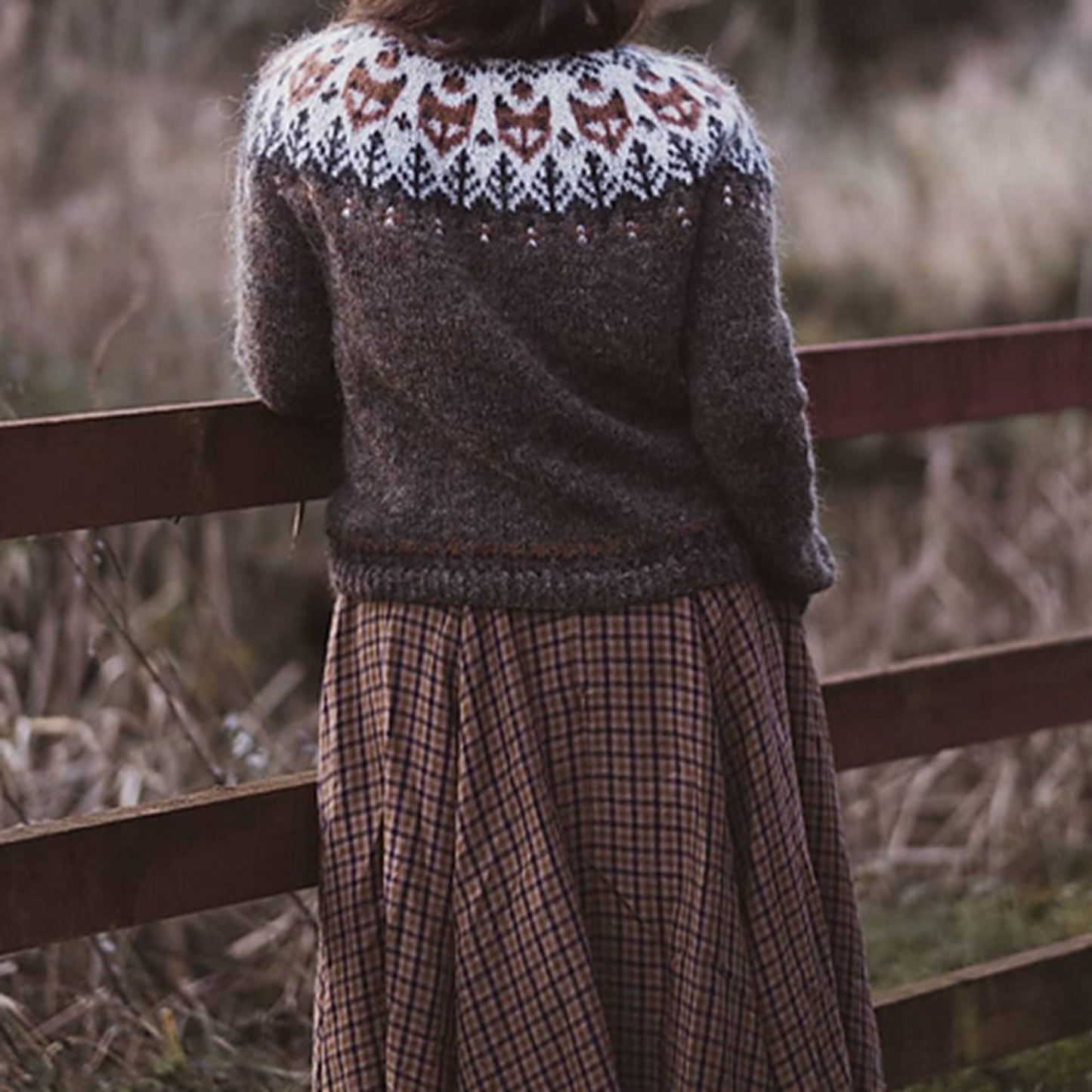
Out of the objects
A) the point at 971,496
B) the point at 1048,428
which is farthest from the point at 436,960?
the point at 1048,428

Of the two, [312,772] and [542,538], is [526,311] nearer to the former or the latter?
[542,538]

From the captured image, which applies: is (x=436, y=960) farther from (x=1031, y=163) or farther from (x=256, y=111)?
(x=1031, y=163)

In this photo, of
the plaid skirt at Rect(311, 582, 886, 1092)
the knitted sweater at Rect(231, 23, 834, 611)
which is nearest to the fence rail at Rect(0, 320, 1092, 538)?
the knitted sweater at Rect(231, 23, 834, 611)

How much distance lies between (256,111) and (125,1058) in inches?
54.4

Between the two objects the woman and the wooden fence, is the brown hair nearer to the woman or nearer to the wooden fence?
the woman

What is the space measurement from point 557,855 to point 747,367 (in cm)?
55

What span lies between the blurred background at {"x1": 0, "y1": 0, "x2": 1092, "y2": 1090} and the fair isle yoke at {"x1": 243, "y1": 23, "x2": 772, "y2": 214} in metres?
0.12

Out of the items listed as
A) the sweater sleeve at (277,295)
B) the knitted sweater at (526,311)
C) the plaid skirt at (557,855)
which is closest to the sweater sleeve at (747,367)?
the knitted sweater at (526,311)

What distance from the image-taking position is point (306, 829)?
2.43 meters

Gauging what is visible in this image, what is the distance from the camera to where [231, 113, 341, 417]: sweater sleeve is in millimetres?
2160

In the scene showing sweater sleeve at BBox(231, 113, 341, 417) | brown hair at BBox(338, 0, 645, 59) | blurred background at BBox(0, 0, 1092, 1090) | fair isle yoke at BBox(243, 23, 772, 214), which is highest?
brown hair at BBox(338, 0, 645, 59)

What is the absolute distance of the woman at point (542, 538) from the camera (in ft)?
6.81

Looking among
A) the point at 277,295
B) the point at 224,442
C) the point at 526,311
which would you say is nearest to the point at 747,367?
the point at 526,311

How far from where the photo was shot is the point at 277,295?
219cm
